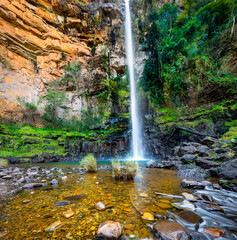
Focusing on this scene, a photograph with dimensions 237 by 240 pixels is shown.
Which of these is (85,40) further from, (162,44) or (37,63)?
(162,44)

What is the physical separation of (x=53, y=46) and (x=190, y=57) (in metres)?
22.9

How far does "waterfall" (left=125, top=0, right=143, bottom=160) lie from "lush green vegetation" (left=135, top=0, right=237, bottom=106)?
350 centimetres

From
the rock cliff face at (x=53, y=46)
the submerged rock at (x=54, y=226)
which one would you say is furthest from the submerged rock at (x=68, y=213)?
the rock cliff face at (x=53, y=46)

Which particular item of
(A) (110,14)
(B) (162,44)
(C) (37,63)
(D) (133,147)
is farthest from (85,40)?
(D) (133,147)

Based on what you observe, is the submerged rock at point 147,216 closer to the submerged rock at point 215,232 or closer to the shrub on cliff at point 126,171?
the submerged rock at point 215,232

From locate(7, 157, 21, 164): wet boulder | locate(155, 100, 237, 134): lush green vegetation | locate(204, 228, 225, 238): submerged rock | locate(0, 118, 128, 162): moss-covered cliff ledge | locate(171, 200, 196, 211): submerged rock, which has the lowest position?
locate(7, 157, 21, 164): wet boulder

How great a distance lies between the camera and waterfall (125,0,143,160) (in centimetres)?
1392

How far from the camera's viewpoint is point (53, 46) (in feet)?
67.3

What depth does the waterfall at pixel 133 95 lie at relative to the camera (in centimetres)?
1392

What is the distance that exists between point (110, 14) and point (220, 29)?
77.3ft

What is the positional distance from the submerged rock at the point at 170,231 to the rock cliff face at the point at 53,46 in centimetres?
2153

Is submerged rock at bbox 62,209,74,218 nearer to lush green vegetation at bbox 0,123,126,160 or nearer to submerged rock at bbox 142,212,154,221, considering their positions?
submerged rock at bbox 142,212,154,221

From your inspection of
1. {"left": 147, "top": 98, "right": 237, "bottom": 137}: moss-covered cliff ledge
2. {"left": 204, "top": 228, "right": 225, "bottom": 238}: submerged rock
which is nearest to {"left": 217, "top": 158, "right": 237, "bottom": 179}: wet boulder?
{"left": 204, "top": 228, "right": 225, "bottom": 238}: submerged rock

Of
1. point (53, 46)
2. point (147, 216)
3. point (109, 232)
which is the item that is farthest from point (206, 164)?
point (53, 46)
